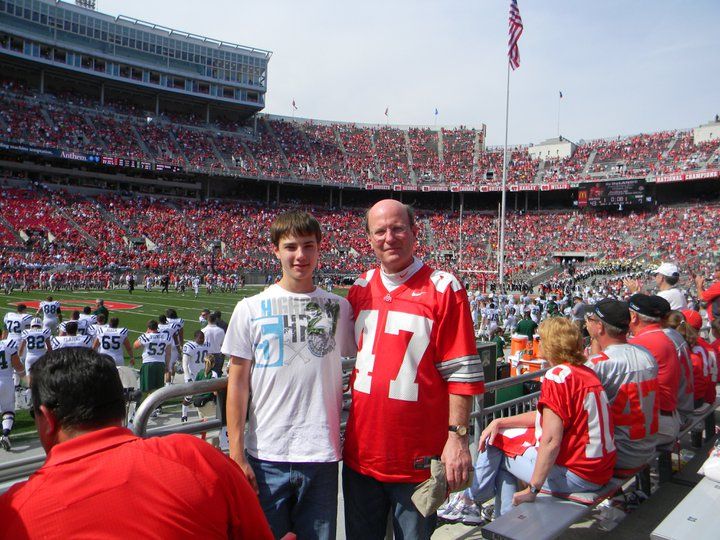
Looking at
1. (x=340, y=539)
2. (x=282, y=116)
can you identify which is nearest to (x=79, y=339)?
(x=340, y=539)

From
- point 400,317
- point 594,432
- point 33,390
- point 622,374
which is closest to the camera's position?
point 33,390

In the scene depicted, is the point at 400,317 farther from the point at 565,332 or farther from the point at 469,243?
the point at 469,243

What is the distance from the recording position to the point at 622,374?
3.40 m

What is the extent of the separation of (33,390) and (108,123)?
57162 millimetres

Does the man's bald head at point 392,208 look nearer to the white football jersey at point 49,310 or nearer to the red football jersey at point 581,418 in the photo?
the red football jersey at point 581,418

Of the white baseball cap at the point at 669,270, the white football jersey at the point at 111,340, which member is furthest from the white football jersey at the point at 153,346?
the white baseball cap at the point at 669,270

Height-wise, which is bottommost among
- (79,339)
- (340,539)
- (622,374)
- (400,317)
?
(340,539)

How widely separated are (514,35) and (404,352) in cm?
2513

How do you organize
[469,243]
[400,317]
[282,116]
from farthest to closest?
[282,116] → [469,243] → [400,317]

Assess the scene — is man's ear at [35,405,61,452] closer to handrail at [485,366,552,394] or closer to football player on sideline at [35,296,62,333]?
handrail at [485,366,552,394]

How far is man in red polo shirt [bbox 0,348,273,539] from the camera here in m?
1.36

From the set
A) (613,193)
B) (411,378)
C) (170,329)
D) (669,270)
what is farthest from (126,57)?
(411,378)

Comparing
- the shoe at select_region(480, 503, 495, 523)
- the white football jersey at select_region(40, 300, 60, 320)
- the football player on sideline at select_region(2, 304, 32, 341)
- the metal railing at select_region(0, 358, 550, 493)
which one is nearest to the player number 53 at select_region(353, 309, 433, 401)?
the metal railing at select_region(0, 358, 550, 493)

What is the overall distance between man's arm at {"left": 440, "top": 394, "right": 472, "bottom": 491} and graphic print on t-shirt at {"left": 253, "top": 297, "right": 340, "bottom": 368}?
0.59m
